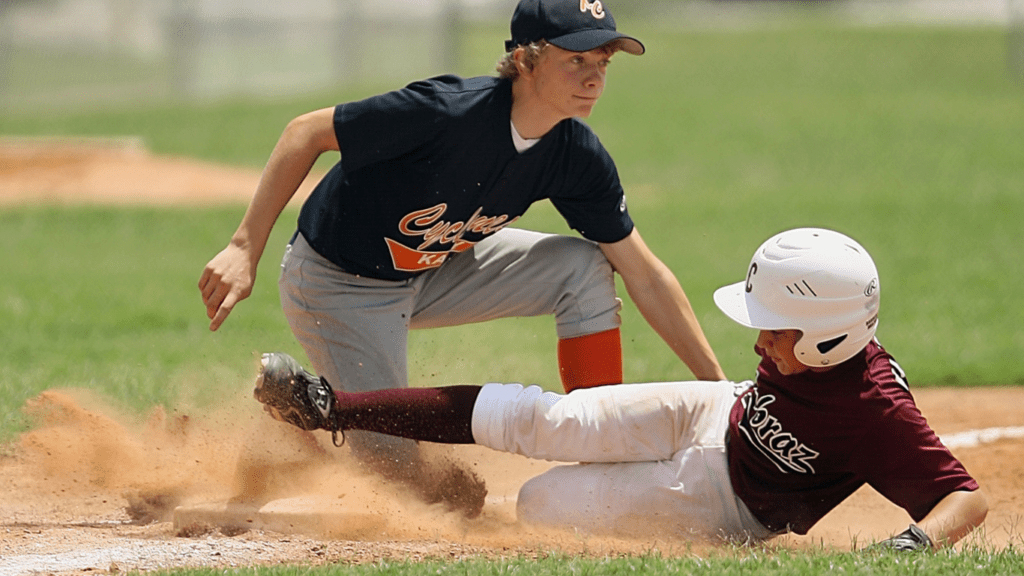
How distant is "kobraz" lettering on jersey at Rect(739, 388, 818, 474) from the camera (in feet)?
11.6

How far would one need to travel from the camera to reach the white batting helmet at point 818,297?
3.42 meters

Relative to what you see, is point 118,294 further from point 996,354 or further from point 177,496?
point 996,354

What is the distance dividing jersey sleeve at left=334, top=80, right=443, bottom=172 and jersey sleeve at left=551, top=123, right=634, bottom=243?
565mm

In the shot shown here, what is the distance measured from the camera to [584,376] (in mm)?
4418

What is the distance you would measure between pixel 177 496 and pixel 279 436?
0.39 metres

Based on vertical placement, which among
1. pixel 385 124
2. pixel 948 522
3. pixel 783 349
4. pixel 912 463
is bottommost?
pixel 948 522

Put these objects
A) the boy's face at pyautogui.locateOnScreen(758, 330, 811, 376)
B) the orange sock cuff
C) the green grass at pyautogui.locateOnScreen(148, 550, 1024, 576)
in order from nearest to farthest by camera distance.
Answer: the green grass at pyautogui.locateOnScreen(148, 550, 1024, 576) → the boy's face at pyautogui.locateOnScreen(758, 330, 811, 376) → the orange sock cuff

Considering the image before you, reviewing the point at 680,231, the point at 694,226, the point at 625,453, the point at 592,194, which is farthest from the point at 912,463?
the point at 694,226

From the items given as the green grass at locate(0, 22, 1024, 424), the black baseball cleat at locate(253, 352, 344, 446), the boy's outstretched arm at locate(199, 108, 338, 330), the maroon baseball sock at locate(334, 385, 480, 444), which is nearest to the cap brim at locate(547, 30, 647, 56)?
the boy's outstretched arm at locate(199, 108, 338, 330)

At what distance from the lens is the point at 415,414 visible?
3.87 metres

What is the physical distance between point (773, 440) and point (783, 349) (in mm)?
276

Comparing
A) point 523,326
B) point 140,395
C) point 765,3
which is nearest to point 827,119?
point 523,326

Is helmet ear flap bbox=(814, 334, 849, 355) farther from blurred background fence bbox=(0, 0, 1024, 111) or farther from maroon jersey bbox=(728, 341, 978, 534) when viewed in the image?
blurred background fence bbox=(0, 0, 1024, 111)

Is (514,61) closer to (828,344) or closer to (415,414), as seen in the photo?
(415,414)
